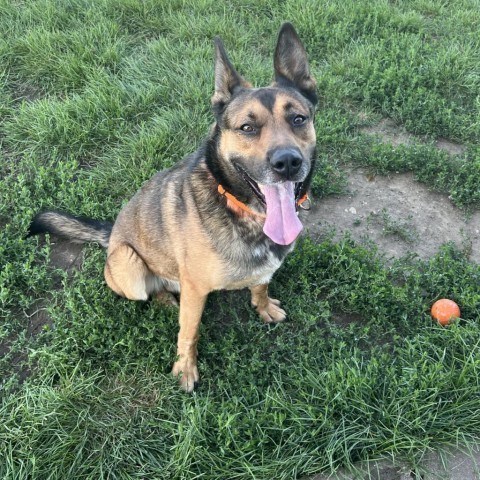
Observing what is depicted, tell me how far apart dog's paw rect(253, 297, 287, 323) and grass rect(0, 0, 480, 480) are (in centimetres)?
8

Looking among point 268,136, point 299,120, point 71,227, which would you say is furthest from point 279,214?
point 71,227

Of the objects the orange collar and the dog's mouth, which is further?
the orange collar

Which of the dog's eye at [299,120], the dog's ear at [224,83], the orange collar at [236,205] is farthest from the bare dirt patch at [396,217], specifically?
the dog's ear at [224,83]

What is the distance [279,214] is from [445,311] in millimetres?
1583

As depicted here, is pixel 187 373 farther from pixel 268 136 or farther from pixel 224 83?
pixel 224 83

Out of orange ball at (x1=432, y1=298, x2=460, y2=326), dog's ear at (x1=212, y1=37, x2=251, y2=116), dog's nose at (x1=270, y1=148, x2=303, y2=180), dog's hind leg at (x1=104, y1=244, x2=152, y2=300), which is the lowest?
orange ball at (x1=432, y1=298, x2=460, y2=326)

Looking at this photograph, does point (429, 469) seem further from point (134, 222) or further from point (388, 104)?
point (388, 104)

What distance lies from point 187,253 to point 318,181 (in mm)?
1831

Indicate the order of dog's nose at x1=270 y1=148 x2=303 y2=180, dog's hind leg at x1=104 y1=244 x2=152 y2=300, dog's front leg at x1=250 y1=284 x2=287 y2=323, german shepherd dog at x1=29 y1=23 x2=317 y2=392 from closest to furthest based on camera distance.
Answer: dog's nose at x1=270 y1=148 x2=303 y2=180, german shepherd dog at x1=29 y1=23 x2=317 y2=392, dog's hind leg at x1=104 y1=244 x2=152 y2=300, dog's front leg at x1=250 y1=284 x2=287 y2=323

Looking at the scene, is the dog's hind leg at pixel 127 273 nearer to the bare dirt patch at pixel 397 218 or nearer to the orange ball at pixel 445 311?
the bare dirt patch at pixel 397 218

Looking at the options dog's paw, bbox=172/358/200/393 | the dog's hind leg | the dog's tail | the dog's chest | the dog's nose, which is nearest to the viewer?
the dog's nose

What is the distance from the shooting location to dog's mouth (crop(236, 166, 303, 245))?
8.55ft

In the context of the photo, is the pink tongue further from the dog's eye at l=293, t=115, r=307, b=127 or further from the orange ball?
the orange ball

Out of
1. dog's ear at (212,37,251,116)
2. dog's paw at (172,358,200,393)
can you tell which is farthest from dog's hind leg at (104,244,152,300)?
dog's ear at (212,37,251,116)
